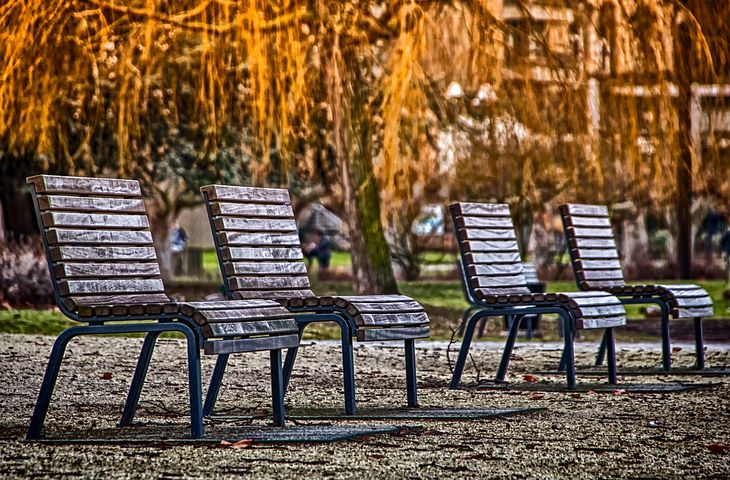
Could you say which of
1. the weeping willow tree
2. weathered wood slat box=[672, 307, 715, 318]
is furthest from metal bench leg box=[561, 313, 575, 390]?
the weeping willow tree

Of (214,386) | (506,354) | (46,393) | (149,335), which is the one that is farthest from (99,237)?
(506,354)

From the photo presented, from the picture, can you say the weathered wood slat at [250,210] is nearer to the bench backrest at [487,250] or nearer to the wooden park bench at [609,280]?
the bench backrest at [487,250]

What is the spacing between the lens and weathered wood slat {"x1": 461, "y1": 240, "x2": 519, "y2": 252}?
9632 mm

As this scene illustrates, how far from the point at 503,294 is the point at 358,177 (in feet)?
26.3

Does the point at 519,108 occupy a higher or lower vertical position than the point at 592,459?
higher

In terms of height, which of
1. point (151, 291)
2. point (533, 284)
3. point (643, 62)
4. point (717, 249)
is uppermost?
point (643, 62)

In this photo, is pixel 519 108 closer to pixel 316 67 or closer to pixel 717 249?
pixel 316 67

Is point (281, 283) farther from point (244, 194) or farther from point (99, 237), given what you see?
point (99, 237)

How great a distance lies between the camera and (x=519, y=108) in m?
16.5

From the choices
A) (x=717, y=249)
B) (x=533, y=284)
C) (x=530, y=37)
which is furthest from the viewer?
(x=717, y=249)

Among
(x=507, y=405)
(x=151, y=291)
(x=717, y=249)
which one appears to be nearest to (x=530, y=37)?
(x=507, y=405)

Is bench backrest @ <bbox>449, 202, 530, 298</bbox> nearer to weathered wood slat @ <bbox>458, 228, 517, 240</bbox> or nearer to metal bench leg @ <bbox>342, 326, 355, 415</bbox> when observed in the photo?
weathered wood slat @ <bbox>458, 228, 517, 240</bbox>

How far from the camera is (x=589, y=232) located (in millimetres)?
11219

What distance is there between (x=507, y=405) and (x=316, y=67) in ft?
30.1
